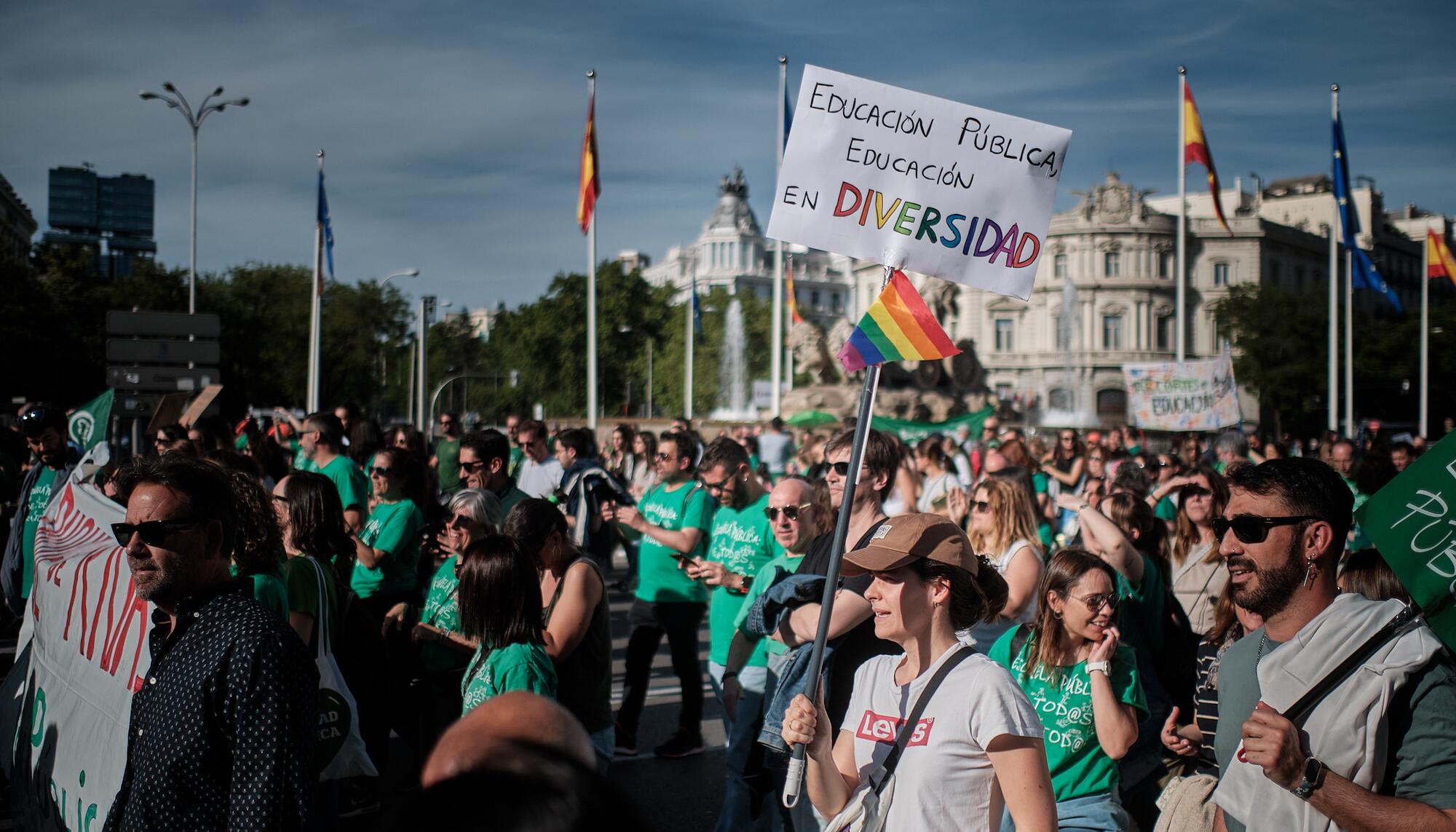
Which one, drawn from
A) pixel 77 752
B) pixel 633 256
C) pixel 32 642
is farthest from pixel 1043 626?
pixel 633 256

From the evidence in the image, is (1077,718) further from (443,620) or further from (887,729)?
(443,620)

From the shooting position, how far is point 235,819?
258 cm

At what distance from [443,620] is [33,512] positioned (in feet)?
11.8

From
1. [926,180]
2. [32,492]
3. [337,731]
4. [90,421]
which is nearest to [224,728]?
[337,731]

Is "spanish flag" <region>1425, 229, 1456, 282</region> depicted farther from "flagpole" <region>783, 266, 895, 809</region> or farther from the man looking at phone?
"flagpole" <region>783, 266, 895, 809</region>

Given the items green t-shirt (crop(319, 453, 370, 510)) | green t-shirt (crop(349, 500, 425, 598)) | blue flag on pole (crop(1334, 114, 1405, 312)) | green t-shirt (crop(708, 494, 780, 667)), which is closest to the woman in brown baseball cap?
green t-shirt (crop(708, 494, 780, 667))

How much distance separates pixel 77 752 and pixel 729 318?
74.3 meters

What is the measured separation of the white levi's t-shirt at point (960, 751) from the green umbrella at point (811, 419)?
60.0 ft

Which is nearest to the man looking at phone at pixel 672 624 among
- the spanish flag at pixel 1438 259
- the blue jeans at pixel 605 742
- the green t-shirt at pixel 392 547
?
the green t-shirt at pixel 392 547

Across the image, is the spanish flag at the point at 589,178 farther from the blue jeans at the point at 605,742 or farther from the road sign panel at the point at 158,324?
the blue jeans at the point at 605,742

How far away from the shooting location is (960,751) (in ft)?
9.07

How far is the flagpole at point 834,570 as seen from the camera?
2.91 m

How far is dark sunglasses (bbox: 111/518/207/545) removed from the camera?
9.48 ft

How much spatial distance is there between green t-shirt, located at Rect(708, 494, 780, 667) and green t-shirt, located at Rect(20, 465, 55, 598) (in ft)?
12.9
